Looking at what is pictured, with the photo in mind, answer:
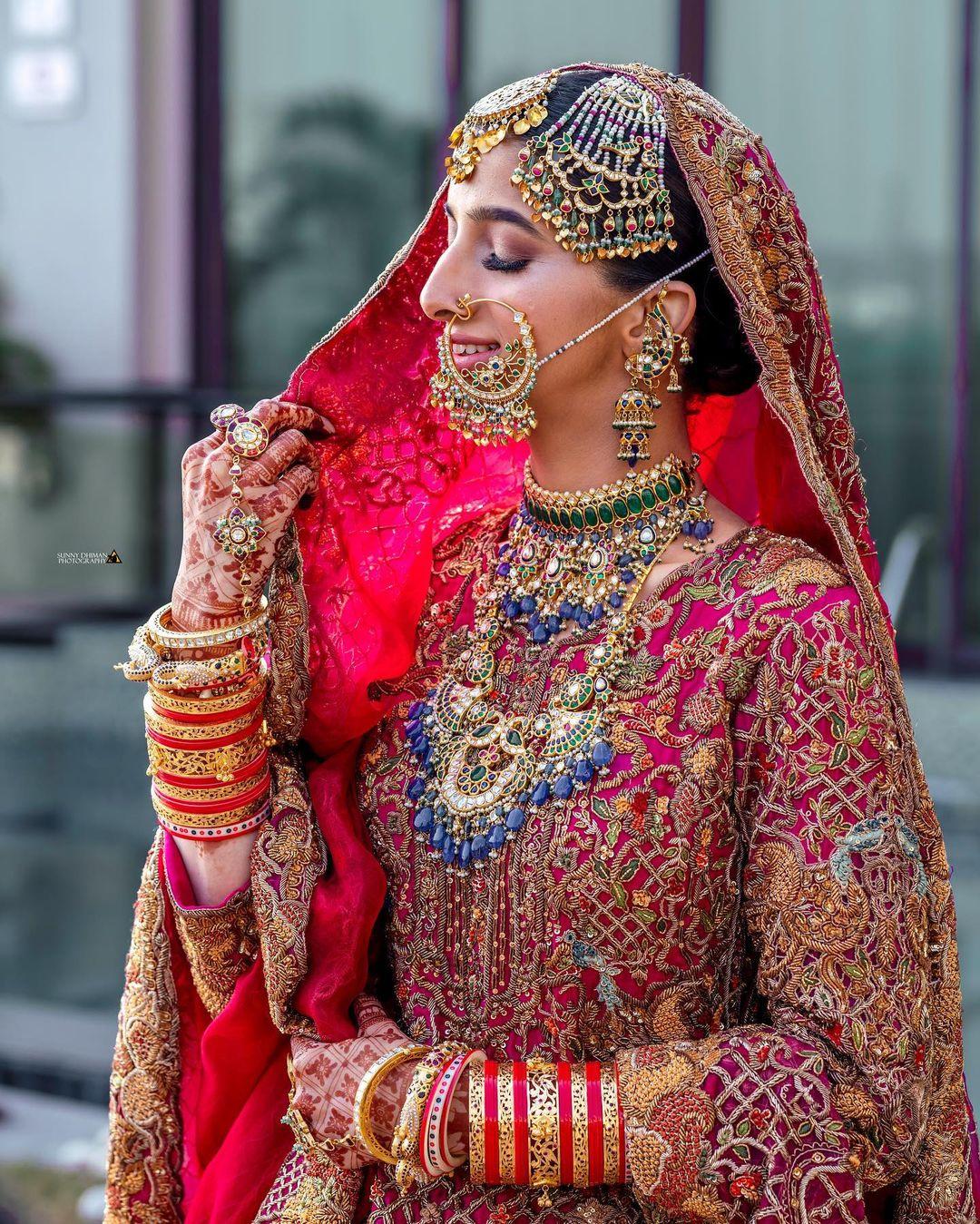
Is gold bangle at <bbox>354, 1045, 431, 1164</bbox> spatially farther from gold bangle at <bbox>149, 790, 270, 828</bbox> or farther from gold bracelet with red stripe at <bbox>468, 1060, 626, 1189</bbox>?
gold bangle at <bbox>149, 790, 270, 828</bbox>

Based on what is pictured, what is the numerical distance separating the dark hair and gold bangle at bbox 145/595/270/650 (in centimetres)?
51

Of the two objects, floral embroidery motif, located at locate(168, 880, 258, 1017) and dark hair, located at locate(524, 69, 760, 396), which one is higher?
dark hair, located at locate(524, 69, 760, 396)

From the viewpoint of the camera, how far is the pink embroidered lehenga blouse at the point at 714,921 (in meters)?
1.45

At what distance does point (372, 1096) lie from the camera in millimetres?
1543

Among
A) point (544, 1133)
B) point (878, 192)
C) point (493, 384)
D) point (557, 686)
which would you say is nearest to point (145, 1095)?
point (544, 1133)

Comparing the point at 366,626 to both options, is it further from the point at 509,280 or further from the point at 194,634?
the point at 509,280

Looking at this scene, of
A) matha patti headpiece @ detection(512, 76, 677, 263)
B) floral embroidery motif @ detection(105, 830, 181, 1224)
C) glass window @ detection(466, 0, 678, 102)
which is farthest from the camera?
glass window @ detection(466, 0, 678, 102)

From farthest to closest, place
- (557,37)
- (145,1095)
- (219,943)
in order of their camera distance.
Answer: (557,37) < (145,1095) < (219,943)

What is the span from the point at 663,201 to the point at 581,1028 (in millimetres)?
833

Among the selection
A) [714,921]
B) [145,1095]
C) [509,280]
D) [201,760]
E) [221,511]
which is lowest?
[145,1095]

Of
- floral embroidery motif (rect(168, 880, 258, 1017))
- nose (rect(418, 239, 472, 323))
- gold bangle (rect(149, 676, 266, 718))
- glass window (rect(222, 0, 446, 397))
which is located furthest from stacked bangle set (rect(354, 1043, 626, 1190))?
glass window (rect(222, 0, 446, 397))

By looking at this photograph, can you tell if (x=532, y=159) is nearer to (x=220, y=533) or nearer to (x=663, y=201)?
(x=663, y=201)

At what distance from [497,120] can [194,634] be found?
61cm

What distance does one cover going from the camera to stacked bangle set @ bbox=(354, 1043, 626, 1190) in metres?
1.47
